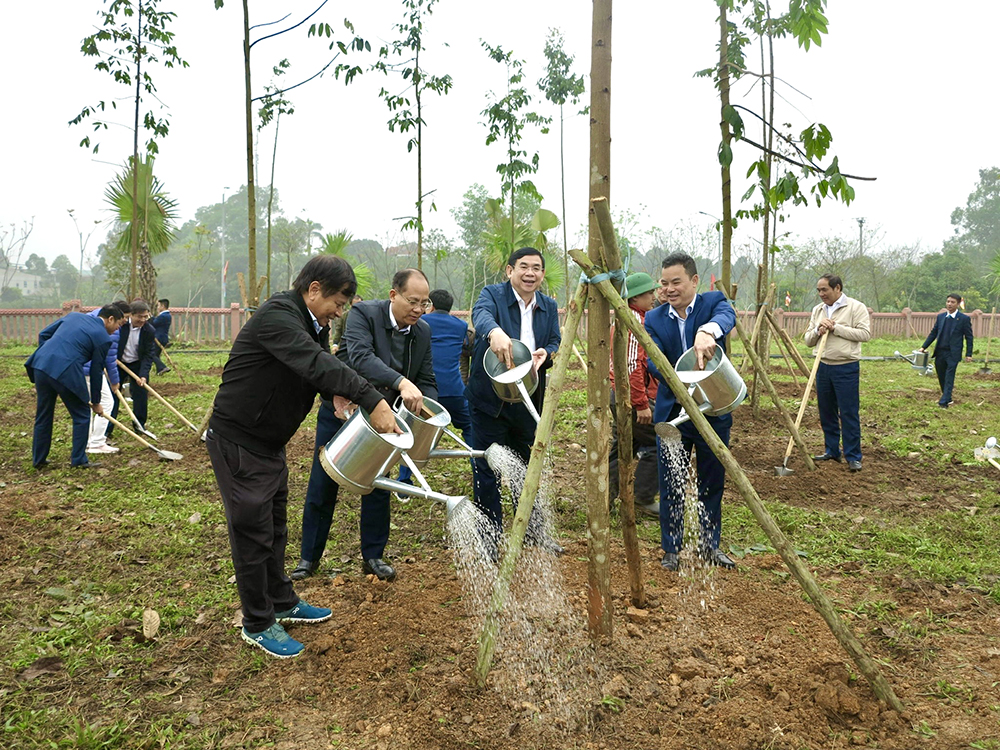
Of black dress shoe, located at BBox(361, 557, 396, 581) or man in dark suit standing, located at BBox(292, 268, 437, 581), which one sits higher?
man in dark suit standing, located at BBox(292, 268, 437, 581)

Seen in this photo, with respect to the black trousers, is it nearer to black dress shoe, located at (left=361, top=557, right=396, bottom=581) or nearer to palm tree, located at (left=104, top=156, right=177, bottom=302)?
black dress shoe, located at (left=361, top=557, right=396, bottom=581)

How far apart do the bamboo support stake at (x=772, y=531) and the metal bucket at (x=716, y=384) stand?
751 mm

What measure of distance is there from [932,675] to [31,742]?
338cm

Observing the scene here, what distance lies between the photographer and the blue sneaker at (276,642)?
10.2 feet

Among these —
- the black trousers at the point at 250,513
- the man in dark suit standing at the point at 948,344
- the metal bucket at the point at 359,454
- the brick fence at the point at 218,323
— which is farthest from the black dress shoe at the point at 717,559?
the brick fence at the point at 218,323

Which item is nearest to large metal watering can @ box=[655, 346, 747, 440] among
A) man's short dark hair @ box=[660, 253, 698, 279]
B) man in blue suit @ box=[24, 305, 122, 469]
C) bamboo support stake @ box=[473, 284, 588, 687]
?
man's short dark hair @ box=[660, 253, 698, 279]

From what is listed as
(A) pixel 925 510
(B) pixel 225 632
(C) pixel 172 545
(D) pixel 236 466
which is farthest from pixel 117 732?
(A) pixel 925 510

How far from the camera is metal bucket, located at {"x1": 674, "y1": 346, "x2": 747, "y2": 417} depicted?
3484mm

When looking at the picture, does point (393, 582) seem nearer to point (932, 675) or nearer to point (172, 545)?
point (172, 545)

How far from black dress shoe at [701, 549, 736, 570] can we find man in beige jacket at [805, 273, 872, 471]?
9.97 feet

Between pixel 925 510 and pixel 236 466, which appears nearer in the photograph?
pixel 236 466

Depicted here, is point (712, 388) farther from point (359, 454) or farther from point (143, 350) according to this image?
point (143, 350)

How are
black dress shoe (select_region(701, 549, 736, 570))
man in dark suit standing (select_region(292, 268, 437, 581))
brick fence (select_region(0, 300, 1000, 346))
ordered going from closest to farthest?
man in dark suit standing (select_region(292, 268, 437, 581)) < black dress shoe (select_region(701, 549, 736, 570)) < brick fence (select_region(0, 300, 1000, 346))

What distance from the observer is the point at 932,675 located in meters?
2.89
